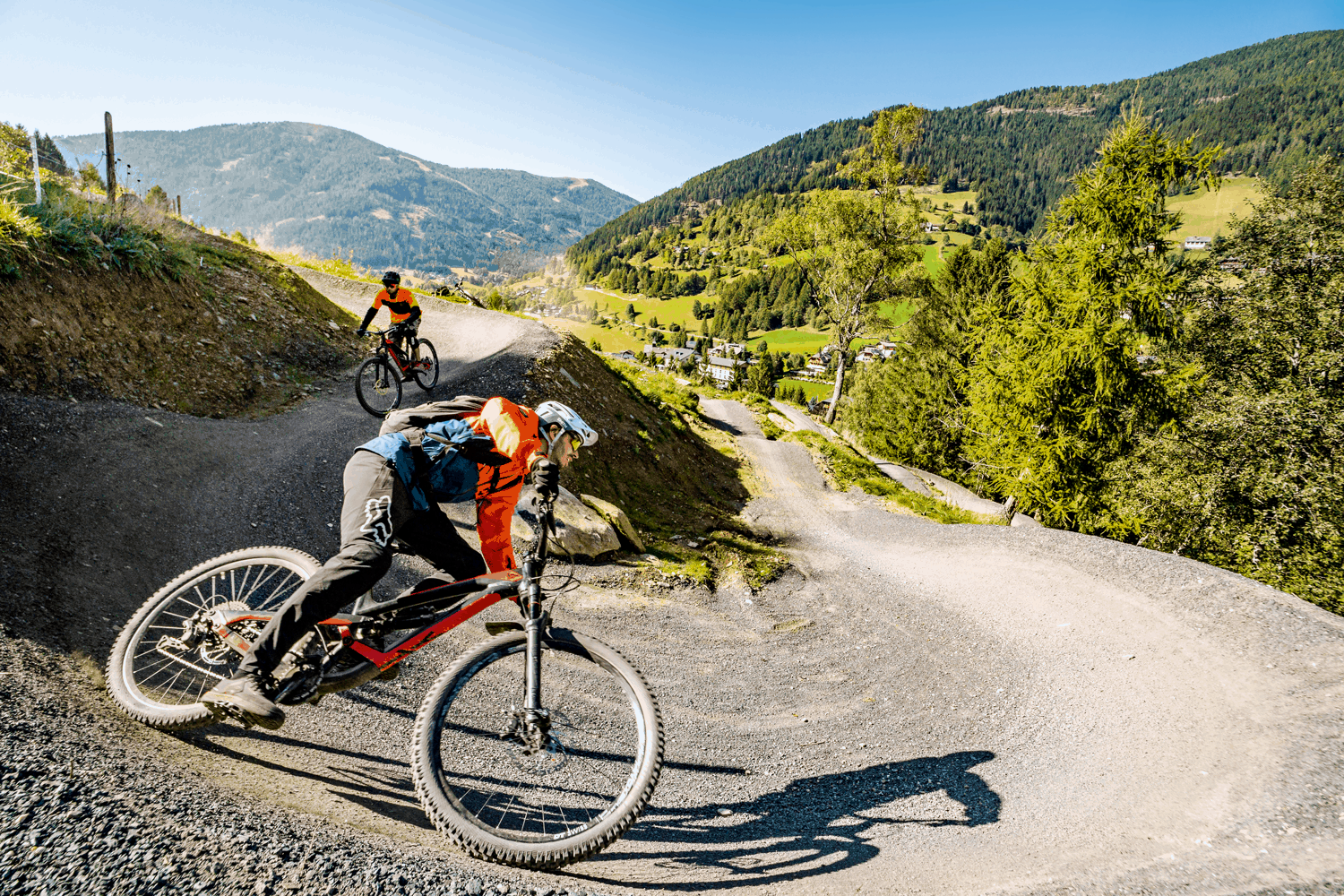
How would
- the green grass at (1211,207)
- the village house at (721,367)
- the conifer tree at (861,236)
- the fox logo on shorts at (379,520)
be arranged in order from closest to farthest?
the fox logo on shorts at (379,520), the conifer tree at (861,236), the village house at (721,367), the green grass at (1211,207)

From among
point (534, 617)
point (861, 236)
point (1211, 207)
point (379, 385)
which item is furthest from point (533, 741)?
point (1211, 207)

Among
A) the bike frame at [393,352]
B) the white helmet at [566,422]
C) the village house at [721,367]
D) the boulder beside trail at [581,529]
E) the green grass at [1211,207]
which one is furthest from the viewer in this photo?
the green grass at [1211,207]

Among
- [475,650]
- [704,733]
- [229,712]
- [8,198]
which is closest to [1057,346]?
[704,733]

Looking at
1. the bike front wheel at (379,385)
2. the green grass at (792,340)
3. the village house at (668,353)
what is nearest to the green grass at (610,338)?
the village house at (668,353)

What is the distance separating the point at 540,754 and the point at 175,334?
11.4m

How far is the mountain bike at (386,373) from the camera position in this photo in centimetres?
1035

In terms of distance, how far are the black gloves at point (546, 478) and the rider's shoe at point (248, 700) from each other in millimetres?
2066

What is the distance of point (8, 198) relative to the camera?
912 cm

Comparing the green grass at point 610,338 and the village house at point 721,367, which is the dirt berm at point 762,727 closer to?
the green grass at point 610,338

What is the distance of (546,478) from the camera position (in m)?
A: 3.29

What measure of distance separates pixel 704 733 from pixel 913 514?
1432 centimetres

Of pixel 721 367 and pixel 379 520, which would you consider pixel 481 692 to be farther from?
pixel 721 367

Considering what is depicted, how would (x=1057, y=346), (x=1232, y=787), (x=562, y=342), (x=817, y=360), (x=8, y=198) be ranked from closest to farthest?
(x=1232, y=787)
(x=8, y=198)
(x=1057, y=346)
(x=562, y=342)
(x=817, y=360)

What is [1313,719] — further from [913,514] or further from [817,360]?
[817,360]
